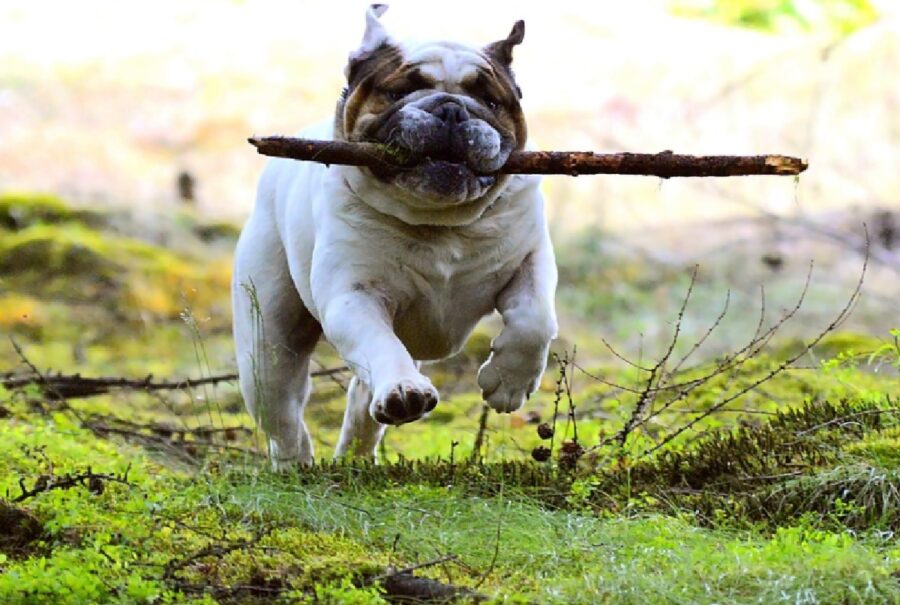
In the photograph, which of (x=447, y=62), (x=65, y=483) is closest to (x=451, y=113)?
(x=447, y=62)

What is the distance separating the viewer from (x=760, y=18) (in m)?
20.2

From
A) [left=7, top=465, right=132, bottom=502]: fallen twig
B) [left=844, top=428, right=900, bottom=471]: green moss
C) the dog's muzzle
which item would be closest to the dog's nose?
the dog's muzzle

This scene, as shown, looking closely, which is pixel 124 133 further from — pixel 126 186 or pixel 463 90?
pixel 463 90

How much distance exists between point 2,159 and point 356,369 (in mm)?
12154

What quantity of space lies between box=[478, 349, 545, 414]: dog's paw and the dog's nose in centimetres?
97

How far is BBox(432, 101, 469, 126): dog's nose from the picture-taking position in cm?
570

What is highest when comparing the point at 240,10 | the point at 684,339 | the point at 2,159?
the point at 240,10

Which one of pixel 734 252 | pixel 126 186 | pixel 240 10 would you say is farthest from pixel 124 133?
pixel 734 252

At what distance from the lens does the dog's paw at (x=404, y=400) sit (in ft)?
17.2

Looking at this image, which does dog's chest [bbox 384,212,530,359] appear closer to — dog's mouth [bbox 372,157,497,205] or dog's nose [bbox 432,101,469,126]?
dog's mouth [bbox 372,157,497,205]

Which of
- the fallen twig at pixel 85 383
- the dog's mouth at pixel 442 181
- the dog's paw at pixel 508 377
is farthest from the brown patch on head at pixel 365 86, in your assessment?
the fallen twig at pixel 85 383

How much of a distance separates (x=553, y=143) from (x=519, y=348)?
10.9 metres

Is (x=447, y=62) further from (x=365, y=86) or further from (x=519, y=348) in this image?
(x=519, y=348)

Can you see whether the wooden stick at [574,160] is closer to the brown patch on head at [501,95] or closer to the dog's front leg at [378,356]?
the brown patch on head at [501,95]
